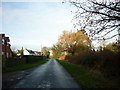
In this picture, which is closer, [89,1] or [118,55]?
[89,1]

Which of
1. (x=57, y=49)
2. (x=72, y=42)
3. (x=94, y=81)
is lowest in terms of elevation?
(x=94, y=81)

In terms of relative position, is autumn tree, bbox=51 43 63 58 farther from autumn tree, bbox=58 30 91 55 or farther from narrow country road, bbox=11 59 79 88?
narrow country road, bbox=11 59 79 88

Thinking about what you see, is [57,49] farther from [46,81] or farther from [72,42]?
[46,81]

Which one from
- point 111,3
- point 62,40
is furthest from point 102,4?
point 62,40

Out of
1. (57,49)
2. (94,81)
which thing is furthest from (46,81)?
(57,49)

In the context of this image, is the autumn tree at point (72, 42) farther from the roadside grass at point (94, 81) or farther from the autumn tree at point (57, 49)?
the roadside grass at point (94, 81)

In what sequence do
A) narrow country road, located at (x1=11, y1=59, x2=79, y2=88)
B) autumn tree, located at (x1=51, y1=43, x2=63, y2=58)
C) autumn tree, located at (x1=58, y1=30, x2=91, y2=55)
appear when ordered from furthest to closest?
autumn tree, located at (x1=51, y1=43, x2=63, y2=58), autumn tree, located at (x1=58, y1=30, x2=91, y2=55), narrow country road, located at (x1=11, y1=59, x2=79, y2=88)

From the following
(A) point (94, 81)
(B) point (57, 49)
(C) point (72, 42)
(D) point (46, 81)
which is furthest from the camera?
(B) point (57, 49)

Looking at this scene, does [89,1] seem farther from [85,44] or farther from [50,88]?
[85,44]

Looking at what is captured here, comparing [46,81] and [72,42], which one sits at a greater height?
[72,42]

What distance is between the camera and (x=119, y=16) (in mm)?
10297

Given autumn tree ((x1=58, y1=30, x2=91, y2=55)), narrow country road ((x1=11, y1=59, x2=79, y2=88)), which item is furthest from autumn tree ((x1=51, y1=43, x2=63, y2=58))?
narrow country road ((x1=11, y1=59, x2=79, y2=88))

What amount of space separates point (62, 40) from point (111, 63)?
1663 inches

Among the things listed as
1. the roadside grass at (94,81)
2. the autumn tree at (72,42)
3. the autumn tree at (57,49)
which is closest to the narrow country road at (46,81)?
the roadside grass at (94,81)
